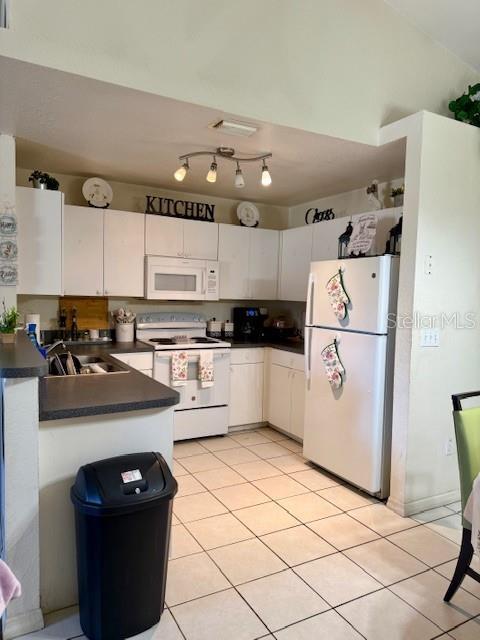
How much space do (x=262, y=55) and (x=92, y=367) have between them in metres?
2.14

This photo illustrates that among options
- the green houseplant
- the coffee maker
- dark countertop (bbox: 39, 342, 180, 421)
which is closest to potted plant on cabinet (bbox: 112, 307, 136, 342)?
the coffee maker

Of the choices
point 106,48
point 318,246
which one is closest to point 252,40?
point 106,48

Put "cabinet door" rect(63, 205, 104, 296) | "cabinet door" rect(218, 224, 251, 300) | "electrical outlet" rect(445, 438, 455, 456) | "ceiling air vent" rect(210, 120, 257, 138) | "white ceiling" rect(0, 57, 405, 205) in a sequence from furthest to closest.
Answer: "cabinet door" rect(218, 224, 251, 300)
"cabinet door" rect(63, 205, 104, 296)
"electrical outlet" rect(445, 438, 455, 456)
"ceiling air vent" rect(210, 120, 257, 138)
"white ceiling" rect(0, 57, 405, 205)

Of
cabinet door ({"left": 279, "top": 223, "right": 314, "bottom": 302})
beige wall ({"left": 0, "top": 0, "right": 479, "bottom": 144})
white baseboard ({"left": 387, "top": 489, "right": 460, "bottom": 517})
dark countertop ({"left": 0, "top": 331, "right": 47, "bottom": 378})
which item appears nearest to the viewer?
dark countertop ({"left": 0, "top": 331, "right": 47, "bottom": 378})

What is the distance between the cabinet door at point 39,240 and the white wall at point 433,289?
236cm

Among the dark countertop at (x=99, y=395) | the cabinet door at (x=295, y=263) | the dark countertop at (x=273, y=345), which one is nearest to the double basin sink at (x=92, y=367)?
the dark countertop at (x=99, y=395)

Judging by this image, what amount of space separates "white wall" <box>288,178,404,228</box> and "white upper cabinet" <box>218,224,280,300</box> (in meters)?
0.48

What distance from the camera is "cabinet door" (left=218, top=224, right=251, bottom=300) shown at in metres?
4.30

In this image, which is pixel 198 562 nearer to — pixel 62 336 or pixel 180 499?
pixel 180 499

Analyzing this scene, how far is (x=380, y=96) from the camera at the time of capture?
2.81 meters

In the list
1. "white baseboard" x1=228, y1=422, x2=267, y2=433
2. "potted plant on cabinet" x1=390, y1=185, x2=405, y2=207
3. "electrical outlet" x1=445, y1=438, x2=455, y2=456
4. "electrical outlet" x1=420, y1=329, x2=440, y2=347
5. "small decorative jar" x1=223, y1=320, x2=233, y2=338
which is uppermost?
"potted plant on cabinet" x1=390, y1=185, x2=405, y2=207

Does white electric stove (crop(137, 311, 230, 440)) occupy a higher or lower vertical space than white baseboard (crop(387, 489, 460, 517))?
higher

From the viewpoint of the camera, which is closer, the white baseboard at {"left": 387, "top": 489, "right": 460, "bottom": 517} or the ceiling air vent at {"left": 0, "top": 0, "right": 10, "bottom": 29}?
the ceiling air vent at {"left": 0, "top": 0, "right": 10, "bottom": 29}

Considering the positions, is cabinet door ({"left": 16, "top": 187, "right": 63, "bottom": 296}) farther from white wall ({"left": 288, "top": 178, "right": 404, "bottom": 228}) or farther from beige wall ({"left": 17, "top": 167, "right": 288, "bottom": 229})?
white wall ({"left": 288, "top": 178, "right": 404, "bottom": 228})
